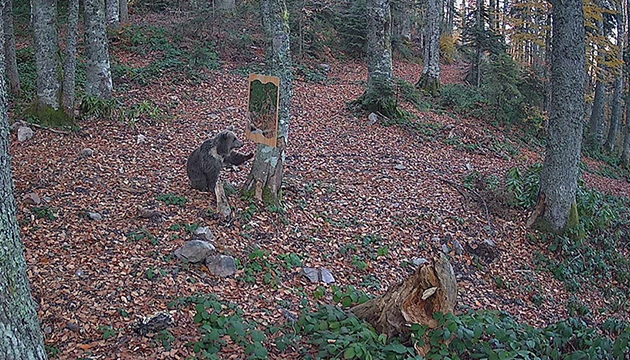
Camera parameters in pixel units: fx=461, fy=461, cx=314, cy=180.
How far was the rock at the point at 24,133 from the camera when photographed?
837 centimetres

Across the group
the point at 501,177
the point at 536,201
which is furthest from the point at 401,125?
the point at 536,201

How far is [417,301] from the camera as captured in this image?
166 inches

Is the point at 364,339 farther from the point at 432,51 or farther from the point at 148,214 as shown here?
the point at 432,51

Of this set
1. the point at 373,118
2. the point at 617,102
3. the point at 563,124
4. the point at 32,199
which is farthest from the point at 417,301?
the point at 617,102

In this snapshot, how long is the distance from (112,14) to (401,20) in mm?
15616

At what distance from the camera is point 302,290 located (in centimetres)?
542

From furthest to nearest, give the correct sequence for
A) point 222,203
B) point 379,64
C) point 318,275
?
point 379,64
point 222,203
point 318,275

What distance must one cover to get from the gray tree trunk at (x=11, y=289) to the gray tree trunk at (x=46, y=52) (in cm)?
736

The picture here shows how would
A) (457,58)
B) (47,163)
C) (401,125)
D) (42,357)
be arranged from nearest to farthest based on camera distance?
(42,357)
(47,163)
(401,125)
(457,58)

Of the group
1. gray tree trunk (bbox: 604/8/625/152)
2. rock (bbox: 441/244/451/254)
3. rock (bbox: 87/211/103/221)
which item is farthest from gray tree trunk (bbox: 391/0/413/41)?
rock (bbox: 87/211/103/221)

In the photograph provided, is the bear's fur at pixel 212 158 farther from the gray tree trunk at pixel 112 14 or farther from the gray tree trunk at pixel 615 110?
the gray tree trunk at pixel 615 110

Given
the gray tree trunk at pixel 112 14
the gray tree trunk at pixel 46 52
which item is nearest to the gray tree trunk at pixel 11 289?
the gray tree trunk at pixel 46 52

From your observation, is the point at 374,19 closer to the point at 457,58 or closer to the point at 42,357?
the point at 42,357

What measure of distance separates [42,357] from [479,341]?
3.49 meters
